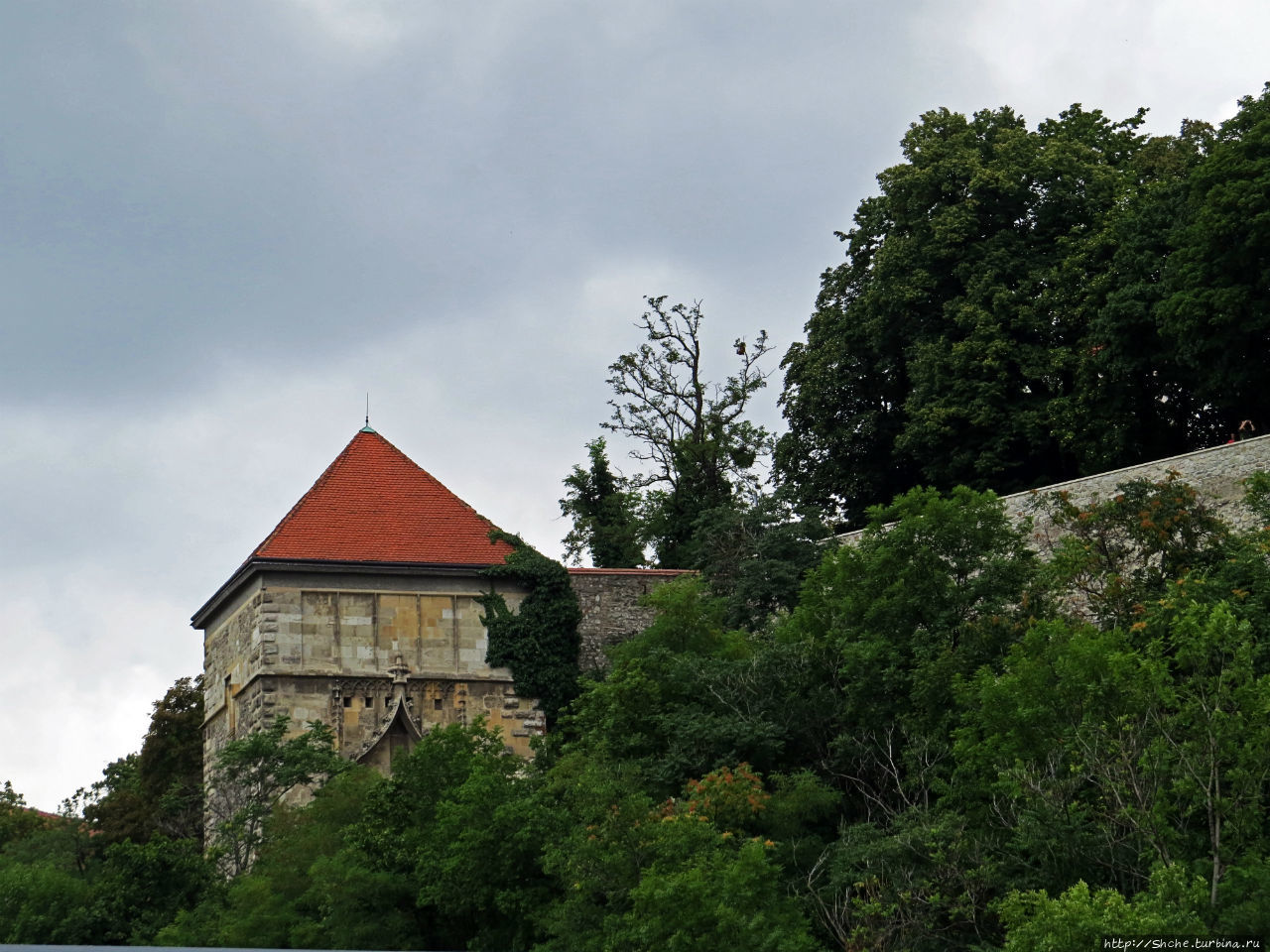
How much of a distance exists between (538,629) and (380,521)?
3427mm

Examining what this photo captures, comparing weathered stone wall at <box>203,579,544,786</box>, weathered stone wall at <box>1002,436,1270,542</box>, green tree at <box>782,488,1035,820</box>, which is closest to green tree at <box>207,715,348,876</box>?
weathered stone wall at <box>203,579,544,786</box>

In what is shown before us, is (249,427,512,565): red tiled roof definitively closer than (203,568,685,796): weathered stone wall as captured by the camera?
No

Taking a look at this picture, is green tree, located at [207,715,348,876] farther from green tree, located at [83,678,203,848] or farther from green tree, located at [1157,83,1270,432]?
green tree, located at [1157,83,1270,432]

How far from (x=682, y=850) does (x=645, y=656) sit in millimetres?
6327

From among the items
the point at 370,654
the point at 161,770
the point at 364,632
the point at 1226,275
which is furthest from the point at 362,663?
the point at 1226,275

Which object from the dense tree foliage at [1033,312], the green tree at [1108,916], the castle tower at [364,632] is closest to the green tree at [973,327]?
the dense tree foliage at [1033,312]

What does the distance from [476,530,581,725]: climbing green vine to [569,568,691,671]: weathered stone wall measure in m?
0.21

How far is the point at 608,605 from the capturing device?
3447 cm

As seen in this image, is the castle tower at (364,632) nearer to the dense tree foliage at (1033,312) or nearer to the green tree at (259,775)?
the green tree at (259,775)

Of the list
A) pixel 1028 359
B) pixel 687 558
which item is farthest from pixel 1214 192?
pixel 687 558

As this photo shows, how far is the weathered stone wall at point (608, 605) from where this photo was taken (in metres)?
34.0

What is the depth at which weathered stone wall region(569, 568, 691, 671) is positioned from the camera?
33969 millimetres

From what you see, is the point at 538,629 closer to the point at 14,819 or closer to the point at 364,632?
the point at 364,632

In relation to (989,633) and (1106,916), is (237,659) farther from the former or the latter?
(1106,916)
